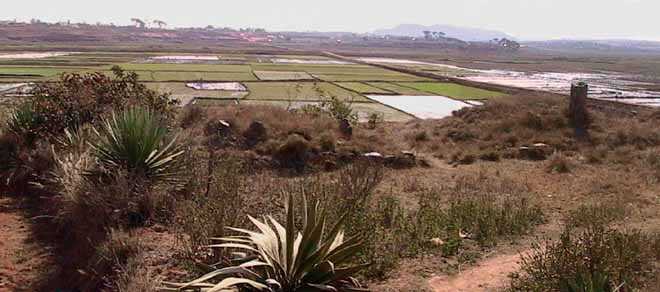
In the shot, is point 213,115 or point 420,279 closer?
point 420,279

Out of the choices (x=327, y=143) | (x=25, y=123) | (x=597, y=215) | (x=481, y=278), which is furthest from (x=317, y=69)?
(x=481, y=278)

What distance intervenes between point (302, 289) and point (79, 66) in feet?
136

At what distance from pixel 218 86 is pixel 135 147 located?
23.6 meters

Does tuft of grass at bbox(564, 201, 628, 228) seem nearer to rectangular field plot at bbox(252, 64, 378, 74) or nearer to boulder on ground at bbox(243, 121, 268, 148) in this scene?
boulder on ground at bbox(243, 121, 268, 148)

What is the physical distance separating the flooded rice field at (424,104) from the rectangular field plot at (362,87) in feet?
6.56

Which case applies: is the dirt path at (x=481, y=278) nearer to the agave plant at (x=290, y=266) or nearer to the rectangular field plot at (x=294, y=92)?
the agave plant at (x=290, y=266)

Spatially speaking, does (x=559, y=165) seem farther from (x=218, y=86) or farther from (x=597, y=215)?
(x=218, y=86)

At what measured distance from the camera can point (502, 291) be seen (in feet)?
16.4

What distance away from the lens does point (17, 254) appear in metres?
6.99

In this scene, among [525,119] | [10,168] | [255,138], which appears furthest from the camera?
[525,119]

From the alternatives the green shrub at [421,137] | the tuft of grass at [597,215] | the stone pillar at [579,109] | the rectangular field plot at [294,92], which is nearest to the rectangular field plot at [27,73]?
the rectangular field plot at [294,92]

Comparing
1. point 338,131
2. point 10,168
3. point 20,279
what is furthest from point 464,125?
point 20,279

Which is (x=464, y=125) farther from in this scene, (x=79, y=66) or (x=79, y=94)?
(x=79, y=66)

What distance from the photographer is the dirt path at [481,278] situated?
5191 mm
